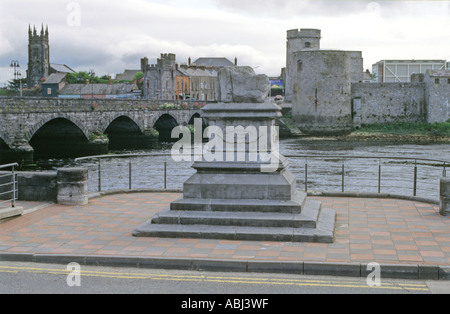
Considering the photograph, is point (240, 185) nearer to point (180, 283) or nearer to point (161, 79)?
point (180, 283)

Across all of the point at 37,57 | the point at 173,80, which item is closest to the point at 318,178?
the point at 173,80

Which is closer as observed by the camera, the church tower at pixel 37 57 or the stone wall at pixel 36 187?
the stone wall at pixel 36 187

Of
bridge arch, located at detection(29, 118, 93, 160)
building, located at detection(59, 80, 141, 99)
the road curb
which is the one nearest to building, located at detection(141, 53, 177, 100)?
building, located at detection(59, 80, 141, 99)

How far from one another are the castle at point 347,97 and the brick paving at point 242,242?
5173cm

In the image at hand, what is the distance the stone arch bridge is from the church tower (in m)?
68.5

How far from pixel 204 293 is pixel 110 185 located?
1886 cm

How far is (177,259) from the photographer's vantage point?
7.43m

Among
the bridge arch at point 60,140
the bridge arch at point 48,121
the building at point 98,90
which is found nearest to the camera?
the bridge arch at point 48,121

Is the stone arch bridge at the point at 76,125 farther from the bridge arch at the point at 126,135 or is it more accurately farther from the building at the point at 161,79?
the building at the point at 161,79

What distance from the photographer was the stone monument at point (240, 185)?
28.8 feet

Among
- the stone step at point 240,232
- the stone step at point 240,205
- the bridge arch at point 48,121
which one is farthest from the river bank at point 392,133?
the stone step at point 240,232

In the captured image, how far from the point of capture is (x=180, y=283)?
267 inches

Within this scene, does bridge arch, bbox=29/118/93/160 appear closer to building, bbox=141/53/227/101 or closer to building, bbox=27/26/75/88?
building, bbox=141/53/227/101

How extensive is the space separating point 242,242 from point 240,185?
124 cm
